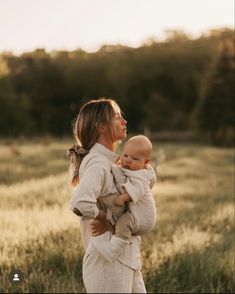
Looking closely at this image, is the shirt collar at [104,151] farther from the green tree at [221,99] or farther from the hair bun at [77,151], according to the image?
the green tree at [221,99]

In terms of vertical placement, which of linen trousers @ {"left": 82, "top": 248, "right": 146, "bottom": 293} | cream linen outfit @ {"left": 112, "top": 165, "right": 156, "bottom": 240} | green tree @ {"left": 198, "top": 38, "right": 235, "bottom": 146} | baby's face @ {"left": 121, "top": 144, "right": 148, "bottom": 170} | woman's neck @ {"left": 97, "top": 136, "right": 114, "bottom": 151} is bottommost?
green tree @ {"left": 198, "top": 38, "right": 235, "bottom": 146}

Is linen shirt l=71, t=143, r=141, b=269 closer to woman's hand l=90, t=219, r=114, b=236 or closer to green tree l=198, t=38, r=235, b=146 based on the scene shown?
woman's hand l=90, t=219, r=114, b=236

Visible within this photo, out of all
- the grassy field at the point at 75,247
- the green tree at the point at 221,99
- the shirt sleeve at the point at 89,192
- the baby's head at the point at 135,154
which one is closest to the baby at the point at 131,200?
the baby's head at the point at 135,154

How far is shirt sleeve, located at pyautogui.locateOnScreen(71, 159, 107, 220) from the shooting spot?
3131 mm

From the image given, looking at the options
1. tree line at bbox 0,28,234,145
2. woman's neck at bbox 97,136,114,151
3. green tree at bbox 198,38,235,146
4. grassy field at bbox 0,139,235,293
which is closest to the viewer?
woman's neck at bbox 97,136,114,151

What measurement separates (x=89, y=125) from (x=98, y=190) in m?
0.42

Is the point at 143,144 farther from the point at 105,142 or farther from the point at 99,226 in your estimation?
the point at 99,226

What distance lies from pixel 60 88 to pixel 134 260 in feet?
175

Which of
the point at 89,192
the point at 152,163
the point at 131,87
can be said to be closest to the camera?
the point at 89,192

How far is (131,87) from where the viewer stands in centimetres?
5956

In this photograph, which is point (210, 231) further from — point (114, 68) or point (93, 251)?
point (114, 68)

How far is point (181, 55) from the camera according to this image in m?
65.2

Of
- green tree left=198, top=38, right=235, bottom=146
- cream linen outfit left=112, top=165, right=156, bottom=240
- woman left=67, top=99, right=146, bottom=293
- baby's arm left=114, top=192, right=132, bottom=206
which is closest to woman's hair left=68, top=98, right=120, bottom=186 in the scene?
woman left=67, top=99, right=146, bottom=293

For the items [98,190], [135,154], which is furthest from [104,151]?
[98,190]
